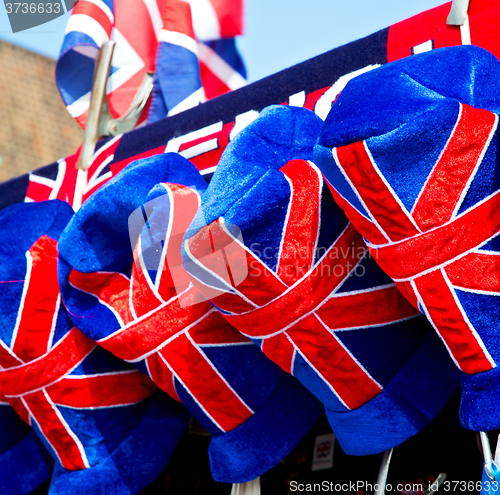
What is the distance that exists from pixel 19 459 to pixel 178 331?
18.8 inches

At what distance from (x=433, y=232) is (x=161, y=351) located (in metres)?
0.40

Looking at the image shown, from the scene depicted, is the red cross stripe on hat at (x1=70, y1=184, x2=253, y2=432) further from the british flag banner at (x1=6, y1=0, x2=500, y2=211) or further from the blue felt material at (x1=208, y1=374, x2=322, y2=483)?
the british flag banner at (x1=6, y1=0, x2=500, y2=211)

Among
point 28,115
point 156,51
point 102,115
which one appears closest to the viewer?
point 102,115

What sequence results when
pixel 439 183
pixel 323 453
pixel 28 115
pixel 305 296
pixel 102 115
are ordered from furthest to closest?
1. pixel 28 115
2. pixel 102 115
3. pixel 323 453
4. pixel 305 296
5. pixel 439 183

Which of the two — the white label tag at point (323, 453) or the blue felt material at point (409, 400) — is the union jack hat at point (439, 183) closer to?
the blue felt material at point (409, 400)

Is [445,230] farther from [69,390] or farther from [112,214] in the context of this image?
[69,390]

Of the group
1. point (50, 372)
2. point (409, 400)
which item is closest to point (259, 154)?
point (409, 400)

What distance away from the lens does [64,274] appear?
34.1 inches

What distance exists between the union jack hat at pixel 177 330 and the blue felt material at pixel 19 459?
1.16 feet

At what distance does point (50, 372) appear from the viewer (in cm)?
90

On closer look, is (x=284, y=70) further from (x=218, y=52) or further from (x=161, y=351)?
(x=218, y=52)

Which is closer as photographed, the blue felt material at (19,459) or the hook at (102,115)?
the blue felt material at (19,459)

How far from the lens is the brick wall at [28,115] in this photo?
10.6 feet
